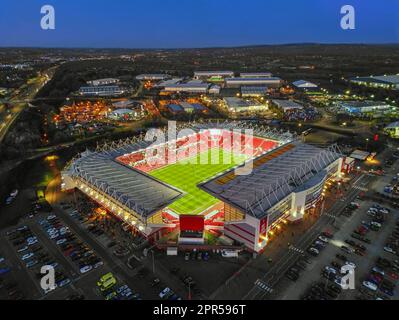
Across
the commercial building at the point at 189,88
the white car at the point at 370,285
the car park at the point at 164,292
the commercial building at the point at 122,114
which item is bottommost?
the car park at the point at 164,292

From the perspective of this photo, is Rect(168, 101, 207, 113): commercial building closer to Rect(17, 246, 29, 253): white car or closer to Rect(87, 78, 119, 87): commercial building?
Rect(87, 78, 119, 87): commercial building

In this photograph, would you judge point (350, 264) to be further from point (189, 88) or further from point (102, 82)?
point (102, 82)

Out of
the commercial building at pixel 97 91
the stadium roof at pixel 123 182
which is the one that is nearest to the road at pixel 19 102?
the commercial building at pixel 97 91

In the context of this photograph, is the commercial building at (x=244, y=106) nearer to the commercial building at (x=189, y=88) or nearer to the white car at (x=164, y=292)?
the commercial building at (x=189, y=88)

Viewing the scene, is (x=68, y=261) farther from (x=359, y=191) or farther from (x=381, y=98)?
(x=381, y=98)

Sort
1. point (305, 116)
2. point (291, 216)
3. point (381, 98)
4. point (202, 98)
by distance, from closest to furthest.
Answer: point (291, 216), point (305, 116), point (381, 98), point (202, 98)

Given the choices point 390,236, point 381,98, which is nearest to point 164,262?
point 390,236

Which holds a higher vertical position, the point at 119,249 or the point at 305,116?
the point at 305,116
